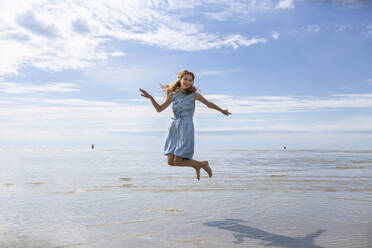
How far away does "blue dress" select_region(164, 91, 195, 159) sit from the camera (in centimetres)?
549

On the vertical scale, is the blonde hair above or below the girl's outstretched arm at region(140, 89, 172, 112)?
above

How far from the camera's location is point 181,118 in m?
5.65

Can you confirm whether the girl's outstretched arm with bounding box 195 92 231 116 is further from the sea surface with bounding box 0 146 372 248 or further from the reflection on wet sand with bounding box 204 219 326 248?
the reflection on wet sand with bounding box 204 219 326 248

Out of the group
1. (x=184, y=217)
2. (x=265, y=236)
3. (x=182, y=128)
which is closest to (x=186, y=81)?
(x=182, y=128)

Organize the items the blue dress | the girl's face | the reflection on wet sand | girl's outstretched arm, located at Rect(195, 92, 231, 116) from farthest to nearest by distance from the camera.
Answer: girl's outstretched arm, located at Rect(195, 92, 231, 116) → the girl's face → the blue dress → the reflection on wet sand

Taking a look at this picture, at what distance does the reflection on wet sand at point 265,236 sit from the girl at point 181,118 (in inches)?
54.5

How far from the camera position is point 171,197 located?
6.45m

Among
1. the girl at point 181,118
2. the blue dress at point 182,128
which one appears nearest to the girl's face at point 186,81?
the girl at point 181,118

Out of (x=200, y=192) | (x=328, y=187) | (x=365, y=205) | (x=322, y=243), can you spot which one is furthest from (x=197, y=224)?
(x=328, y=187)

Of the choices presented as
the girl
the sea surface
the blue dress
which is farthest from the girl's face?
the sea surface

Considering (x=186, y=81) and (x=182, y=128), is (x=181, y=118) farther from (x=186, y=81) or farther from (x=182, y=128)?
(x=186, y=81)

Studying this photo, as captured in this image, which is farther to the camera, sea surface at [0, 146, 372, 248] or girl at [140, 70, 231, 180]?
girl at [140, 70, 231, 180]

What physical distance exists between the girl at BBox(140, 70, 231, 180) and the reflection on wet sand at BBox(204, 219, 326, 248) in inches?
54.5

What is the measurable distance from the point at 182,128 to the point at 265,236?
2290 mm
